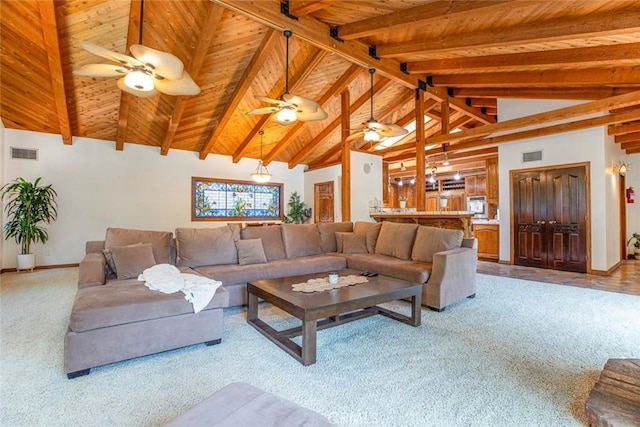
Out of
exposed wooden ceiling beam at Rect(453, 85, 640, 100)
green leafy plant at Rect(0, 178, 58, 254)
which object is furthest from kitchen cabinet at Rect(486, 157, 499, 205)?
green leafy plant at Rect(0, 178, 58, 254)

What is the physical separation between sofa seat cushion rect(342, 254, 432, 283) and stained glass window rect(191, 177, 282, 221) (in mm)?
5197

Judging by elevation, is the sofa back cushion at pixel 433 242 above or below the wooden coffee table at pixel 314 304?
above

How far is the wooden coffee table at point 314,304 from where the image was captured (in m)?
2.24

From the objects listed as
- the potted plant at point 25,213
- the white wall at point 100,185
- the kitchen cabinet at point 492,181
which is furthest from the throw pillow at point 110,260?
the kitchen cabinet at point 492,181

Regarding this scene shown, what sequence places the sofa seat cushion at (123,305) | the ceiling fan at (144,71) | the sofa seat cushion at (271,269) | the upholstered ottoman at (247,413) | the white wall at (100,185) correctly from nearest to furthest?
the upholstered ottoman at (247,413) → the sofa seat cushion at (123,305) → the ceiling fan at (144,71) → the sofa seat cushion at (271,269) → the white wall at (100,185)

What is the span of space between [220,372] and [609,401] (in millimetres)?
2214

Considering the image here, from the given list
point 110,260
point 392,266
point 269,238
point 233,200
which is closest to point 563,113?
point 392,266

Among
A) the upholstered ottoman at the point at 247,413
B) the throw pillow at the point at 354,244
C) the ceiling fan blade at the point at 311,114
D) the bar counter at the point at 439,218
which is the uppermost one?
the ceiling fan blade at the point at 311,114

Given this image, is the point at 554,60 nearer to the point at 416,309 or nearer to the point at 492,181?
the point at 416,309

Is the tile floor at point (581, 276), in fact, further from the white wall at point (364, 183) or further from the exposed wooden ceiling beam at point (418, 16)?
the exposed wooden ceiling beam at point (418, 16)

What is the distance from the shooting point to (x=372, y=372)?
6.95 feet

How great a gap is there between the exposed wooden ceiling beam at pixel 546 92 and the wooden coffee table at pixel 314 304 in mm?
5156

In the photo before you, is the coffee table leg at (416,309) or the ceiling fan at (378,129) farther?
the ceiling fan at (378,129)

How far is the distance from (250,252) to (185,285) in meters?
1.44
